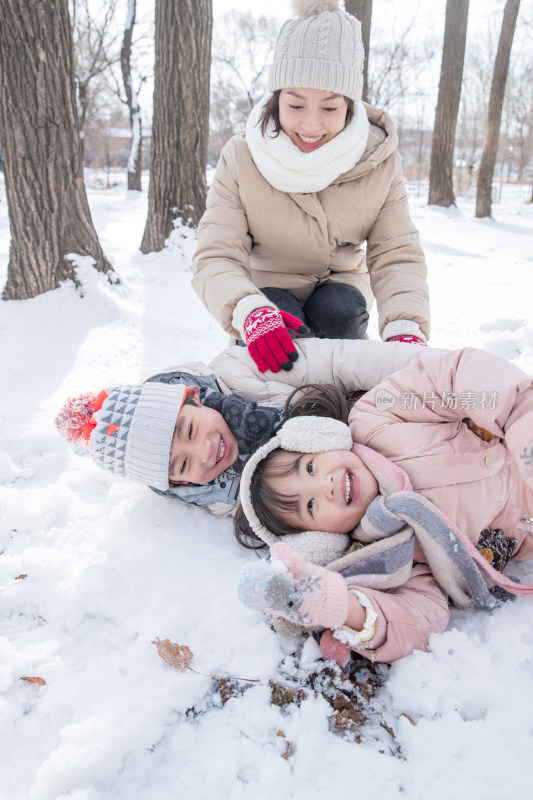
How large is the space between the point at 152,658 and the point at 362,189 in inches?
70.0

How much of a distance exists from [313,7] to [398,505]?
1.75m

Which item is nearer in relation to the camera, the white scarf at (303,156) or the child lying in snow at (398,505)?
the child lying in snow at (398,505)

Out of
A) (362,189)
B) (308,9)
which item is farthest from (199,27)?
(362,189)

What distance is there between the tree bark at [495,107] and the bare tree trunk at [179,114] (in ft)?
16.7

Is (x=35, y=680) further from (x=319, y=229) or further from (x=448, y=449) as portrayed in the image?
(x=319, y=229)

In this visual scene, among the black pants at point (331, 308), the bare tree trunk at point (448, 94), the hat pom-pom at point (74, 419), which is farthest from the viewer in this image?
the bare tree trunk at point (448, 94)

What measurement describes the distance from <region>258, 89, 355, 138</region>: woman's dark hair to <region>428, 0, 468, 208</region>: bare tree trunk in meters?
7.06

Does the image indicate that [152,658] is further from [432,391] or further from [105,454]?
[432,391]

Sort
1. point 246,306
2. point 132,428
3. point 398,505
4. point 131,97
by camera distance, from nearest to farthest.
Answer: point 398,505
point 132,428
point 246,306
point 131,97

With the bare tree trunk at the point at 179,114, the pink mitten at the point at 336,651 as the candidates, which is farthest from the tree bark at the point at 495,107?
the pink mitten at the point at 336,651

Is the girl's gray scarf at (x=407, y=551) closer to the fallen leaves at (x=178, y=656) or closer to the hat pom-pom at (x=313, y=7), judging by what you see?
the fallen leaves at (x=178, y=656)

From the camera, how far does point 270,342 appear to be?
169 centimetres

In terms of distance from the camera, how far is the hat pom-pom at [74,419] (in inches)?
65.4

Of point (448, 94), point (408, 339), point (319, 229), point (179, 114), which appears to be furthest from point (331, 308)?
point (448, 94)
